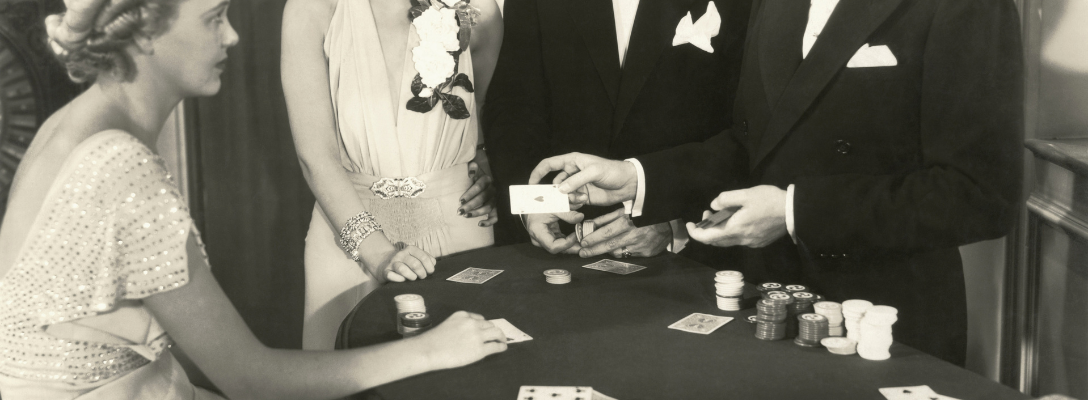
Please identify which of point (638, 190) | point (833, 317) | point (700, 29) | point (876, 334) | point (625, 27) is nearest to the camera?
point (876, 334)

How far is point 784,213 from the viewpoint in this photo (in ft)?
6.91

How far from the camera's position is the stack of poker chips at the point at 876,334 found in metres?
1.66

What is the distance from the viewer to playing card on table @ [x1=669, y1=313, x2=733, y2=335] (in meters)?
1.90

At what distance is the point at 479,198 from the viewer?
2.94 m

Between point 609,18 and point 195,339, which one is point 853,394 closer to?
point 195,339

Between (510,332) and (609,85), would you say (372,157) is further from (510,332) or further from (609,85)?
(510,332)

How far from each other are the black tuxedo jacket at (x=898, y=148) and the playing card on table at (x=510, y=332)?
2.48 feet

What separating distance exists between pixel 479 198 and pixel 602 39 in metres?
0.70

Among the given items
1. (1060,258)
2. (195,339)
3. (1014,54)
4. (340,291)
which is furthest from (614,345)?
(1060,258)

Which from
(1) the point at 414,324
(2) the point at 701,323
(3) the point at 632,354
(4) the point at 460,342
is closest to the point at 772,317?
(2) the point at 701,323

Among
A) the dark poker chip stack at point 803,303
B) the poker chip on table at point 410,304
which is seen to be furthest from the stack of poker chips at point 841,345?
the poker chip on table at point 410,304

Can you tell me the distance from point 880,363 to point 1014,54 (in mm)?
773

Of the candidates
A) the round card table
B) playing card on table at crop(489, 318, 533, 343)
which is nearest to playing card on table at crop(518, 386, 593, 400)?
the round card table

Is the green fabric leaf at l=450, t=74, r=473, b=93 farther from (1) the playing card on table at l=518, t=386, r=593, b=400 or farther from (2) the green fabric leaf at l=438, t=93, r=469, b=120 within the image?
(1) the playing card on table at l=518, t=386, r=593, b=400
